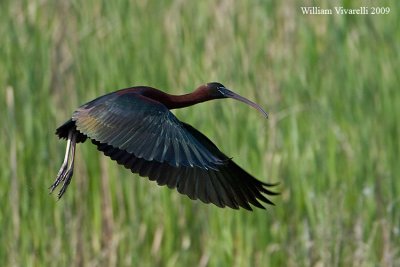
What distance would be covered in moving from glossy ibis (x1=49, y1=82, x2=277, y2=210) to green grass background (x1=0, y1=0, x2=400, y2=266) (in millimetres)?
545

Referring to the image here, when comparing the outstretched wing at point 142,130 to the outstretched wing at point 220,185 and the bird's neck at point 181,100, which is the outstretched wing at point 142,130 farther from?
the outstretched wing at point 220,185

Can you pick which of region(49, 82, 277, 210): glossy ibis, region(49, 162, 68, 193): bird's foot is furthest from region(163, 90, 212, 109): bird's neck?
region(49, 162, 68, 193): bird's foot

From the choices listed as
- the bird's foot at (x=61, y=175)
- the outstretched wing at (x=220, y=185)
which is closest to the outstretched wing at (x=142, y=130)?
the bird's foot at (x=61, y=175)

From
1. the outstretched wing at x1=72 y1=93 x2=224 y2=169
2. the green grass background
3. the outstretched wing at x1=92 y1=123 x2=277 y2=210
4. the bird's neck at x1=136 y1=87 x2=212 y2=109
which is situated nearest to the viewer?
the outstretched wing at x1=72 y1=93 x2=224 y2=169

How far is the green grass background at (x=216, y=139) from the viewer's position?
4.78 metres

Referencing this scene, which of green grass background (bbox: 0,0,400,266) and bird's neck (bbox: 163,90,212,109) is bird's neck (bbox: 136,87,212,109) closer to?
bird's neck (bbox: 163,90,212,109)

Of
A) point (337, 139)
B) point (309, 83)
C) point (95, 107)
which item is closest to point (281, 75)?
point (309, 83)

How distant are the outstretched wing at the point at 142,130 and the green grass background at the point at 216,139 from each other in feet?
3.56

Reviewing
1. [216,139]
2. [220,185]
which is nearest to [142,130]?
A: [220,185]

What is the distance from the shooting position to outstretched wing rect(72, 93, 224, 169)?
347 cm

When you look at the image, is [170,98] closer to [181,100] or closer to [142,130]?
[181,100]

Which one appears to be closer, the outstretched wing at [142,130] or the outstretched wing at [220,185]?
the outstretched wing at [142,130]

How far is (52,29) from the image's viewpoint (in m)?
5.50

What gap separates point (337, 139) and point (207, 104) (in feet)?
2.03
